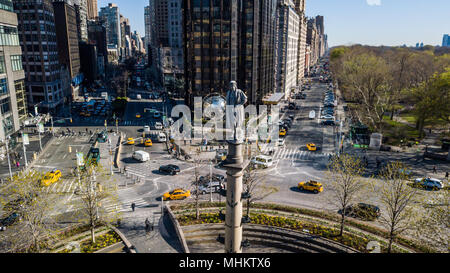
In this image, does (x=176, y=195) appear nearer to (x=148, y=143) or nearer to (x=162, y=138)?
(x=148, y=143)

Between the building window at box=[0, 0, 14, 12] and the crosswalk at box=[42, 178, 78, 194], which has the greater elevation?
the building window at box=[0, 0, 14, 12]

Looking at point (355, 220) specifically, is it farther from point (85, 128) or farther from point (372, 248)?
point (85, 128)

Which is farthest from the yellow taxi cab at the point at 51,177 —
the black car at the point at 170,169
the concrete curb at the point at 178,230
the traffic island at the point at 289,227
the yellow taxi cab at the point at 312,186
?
the yellow taxi cab at the point at 312,186

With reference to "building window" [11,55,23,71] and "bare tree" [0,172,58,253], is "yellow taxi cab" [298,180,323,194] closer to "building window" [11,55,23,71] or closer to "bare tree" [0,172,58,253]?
"bare tree" [0,172,58,253]

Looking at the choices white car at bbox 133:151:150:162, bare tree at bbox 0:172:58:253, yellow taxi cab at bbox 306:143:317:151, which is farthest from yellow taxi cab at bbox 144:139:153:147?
bare tree at bbox 0:172:58:253

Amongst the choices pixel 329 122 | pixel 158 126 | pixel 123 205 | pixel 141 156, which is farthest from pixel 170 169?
pixel 329 122

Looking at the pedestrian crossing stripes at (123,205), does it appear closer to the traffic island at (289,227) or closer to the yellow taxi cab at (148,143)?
the traffic island at (289,227)
